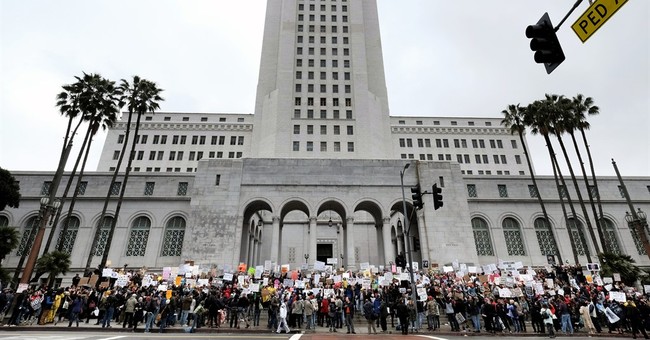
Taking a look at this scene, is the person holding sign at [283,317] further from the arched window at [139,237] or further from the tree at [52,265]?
the arched window at [139,237]

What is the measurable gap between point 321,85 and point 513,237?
34.3 meters

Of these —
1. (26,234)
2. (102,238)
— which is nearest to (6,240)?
(102,238)

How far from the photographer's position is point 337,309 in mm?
16516

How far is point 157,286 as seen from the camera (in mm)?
20281

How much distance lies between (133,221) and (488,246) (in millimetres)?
37561

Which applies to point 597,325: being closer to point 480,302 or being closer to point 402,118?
point 480,302

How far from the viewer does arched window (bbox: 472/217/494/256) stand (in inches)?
1396

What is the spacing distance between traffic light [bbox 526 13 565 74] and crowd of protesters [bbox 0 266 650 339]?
11596mm

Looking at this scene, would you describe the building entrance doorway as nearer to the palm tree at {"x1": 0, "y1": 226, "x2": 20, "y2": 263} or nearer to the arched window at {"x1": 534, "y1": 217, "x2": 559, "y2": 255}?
the arched window at {"x1": 534, "y1": 217, "x2": 559, "y2": 255}

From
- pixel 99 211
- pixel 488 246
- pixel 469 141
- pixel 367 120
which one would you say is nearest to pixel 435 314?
pixel 488 246

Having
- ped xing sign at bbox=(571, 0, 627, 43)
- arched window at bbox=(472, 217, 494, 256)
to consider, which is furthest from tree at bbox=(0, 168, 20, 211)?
arched window at bbox=(472, 217, 494, 256)

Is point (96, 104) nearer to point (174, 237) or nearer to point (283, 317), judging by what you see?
point (174, 237)

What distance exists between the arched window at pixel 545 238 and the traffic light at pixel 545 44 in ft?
114

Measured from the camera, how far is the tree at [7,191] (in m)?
29.8
